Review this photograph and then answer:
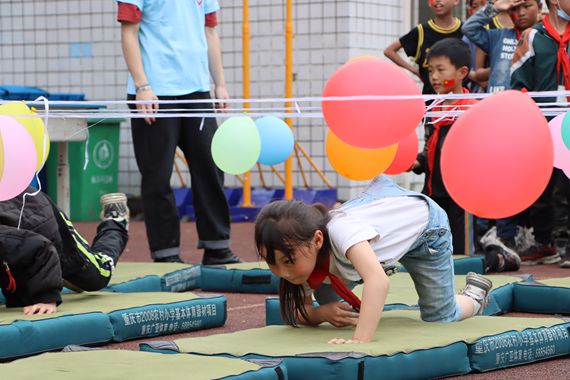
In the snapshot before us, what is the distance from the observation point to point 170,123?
296 inches

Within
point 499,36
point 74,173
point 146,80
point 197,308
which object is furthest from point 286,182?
point 197,308

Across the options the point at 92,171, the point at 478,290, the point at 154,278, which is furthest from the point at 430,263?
the point at 92,171

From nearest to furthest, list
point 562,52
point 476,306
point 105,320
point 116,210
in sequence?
1. point 105,320
2. point 476,306
3. point 116,210
4. point 562,52

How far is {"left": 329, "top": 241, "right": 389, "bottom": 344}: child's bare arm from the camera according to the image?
4375mm

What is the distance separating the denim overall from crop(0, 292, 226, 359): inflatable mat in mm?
786

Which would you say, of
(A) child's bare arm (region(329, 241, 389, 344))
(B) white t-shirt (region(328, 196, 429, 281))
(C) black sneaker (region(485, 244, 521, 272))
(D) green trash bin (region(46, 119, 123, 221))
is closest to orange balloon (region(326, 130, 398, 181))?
(B) white t-shirt (region(328, 196, 429, 281))

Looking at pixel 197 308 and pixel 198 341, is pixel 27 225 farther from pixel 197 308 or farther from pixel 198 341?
pixel 198 341

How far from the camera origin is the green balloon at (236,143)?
714 centimetres

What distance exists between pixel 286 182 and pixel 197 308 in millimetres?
6297

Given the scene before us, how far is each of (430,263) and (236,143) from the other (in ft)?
7.91

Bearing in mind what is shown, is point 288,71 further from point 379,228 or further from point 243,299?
point 379,228

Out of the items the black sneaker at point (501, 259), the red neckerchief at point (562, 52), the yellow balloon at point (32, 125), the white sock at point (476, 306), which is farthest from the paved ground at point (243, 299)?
the red neckerchief at point (562, 52)

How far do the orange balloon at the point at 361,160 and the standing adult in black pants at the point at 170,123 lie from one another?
1.25 meters

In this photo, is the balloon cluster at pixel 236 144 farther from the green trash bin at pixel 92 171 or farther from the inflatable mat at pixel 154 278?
the green trash bin at pixel 92 171
